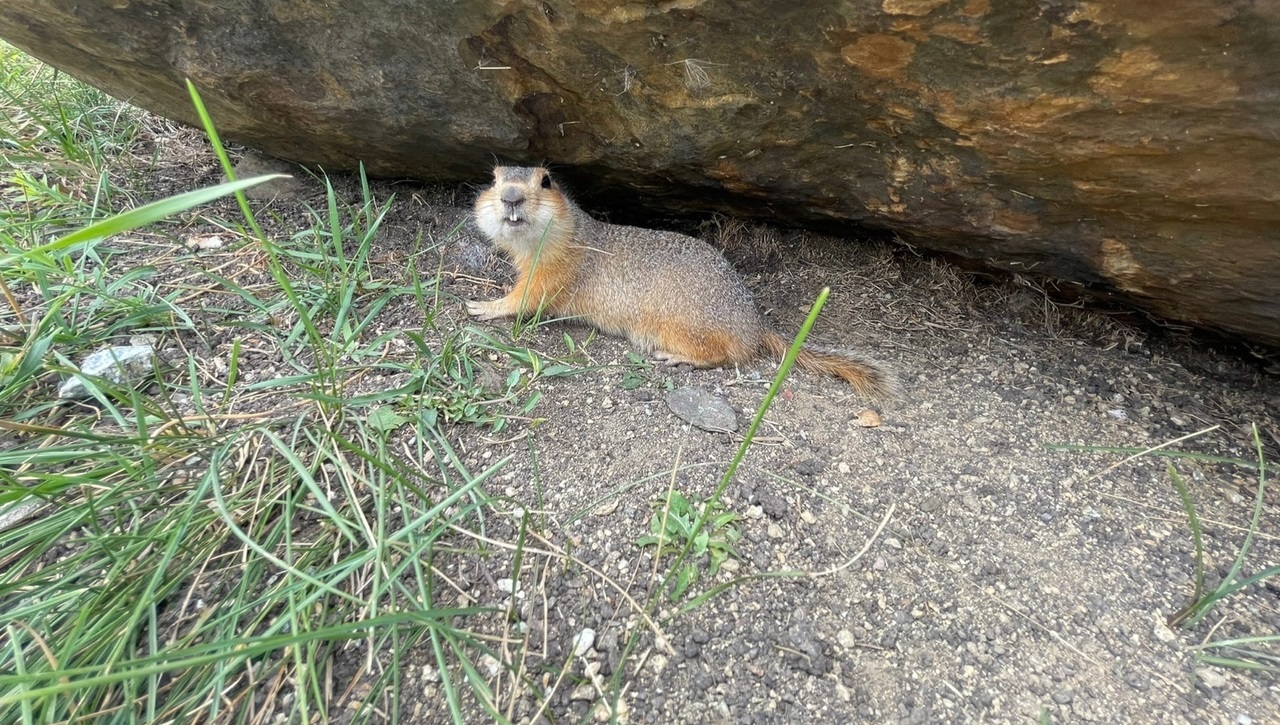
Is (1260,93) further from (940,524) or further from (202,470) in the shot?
(202,470)

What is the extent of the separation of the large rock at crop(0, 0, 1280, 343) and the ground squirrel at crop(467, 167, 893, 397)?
0.30m

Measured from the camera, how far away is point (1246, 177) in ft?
6.37

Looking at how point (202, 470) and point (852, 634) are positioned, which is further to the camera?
point (202, 470)

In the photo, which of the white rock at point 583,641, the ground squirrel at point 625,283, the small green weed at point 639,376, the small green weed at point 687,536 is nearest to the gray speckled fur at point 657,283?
the ground squirrel at point 625,283

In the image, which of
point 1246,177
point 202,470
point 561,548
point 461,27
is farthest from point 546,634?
point 1246,177

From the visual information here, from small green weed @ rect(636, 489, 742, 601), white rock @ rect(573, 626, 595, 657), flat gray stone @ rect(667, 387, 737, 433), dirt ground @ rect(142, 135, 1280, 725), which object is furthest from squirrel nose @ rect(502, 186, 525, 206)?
white rock @ rect(573, 626, 595, 657)

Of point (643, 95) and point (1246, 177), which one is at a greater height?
point (1246, 177)

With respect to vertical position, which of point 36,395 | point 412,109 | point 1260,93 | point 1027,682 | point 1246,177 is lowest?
point 36,395

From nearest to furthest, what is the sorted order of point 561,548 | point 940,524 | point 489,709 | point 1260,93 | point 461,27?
point 489,709, point 1260,93, point 561,548, point 940,524, point 461,27

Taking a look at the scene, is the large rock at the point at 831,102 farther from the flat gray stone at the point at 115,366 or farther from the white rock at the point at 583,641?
the white rock at the point at 583,641

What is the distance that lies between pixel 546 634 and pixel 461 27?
2.37m

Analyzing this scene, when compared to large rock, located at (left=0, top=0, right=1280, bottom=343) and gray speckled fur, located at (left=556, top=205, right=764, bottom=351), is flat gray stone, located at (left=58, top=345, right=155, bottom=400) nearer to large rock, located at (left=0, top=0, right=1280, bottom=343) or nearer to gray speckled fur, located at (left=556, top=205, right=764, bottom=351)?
large rock, located at (left=0, top=0, right=1280, bottom=343)

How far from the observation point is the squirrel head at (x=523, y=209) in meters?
3.33

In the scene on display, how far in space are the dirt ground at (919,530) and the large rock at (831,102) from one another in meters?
0.50
